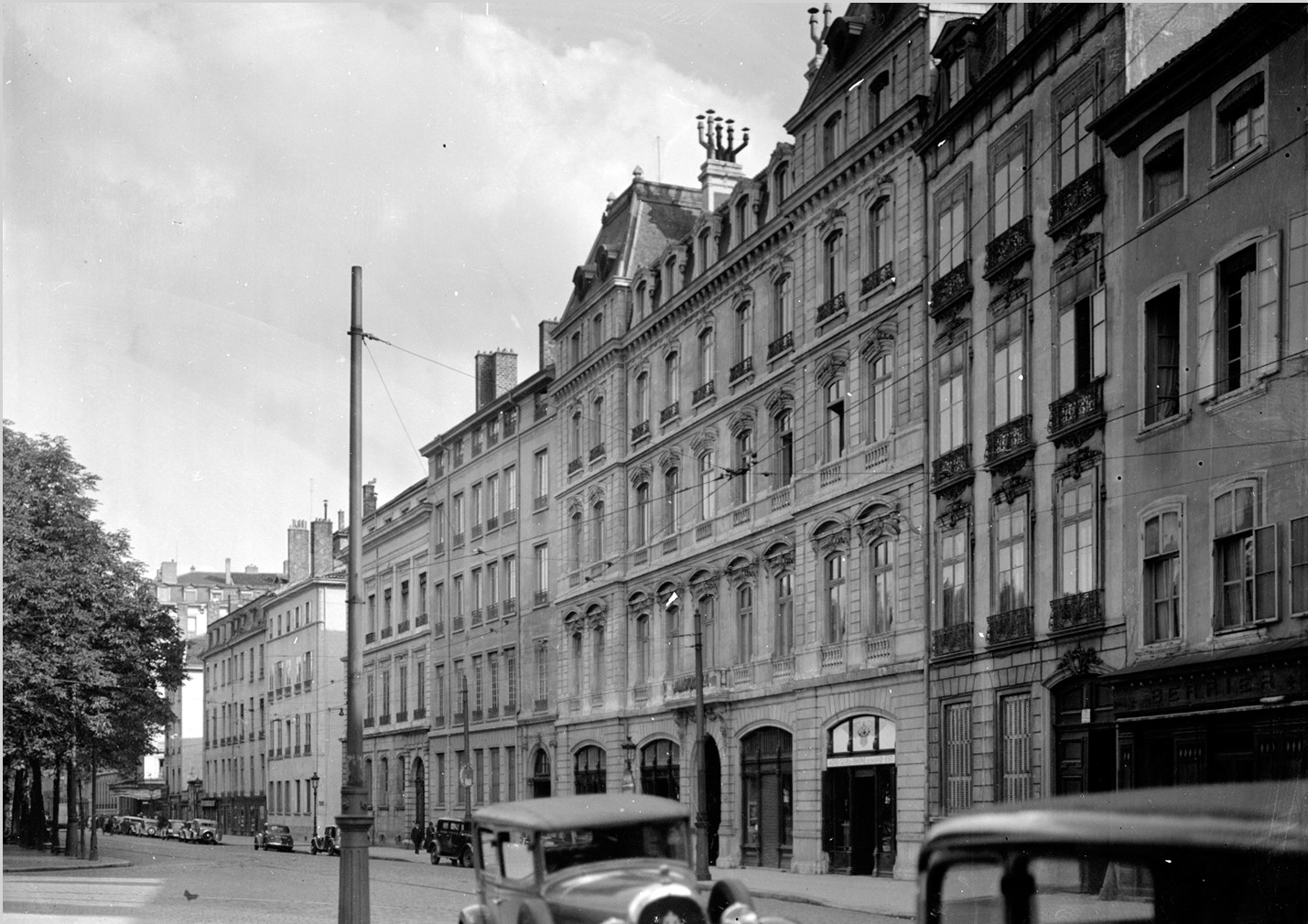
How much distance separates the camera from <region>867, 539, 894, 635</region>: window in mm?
4004

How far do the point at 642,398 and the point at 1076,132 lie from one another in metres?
1.62

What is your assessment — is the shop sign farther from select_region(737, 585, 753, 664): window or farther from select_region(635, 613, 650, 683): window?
select_region(635, 613, 650, 683): window

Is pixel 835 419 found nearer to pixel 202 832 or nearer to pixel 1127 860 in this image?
pixel 1127 860

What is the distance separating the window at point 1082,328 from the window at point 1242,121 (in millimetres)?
447

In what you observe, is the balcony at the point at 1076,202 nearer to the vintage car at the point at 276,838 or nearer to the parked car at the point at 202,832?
the vintage car at the point at 276,838

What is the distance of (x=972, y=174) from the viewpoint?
3.82 m

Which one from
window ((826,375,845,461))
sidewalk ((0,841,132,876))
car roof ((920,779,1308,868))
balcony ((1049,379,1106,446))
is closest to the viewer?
car roof ((920,779,1308,868))

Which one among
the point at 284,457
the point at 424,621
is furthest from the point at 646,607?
the point at 284,457

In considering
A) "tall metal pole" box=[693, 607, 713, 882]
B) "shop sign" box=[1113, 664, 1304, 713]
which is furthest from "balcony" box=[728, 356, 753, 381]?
"shop sign" box=[1113, 664, 1304, 713]

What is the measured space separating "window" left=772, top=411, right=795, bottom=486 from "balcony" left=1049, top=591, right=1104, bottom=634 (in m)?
0.93

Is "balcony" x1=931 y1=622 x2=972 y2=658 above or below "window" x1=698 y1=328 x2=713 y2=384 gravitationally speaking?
below

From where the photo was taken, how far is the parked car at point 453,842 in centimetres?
425

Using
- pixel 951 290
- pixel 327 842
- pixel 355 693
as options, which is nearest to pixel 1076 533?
pixel 951 290

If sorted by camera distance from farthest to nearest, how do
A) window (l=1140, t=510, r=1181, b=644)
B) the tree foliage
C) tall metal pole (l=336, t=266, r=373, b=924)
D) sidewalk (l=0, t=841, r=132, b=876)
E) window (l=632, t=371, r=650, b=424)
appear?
the tree foliage, sidewalk (l=0, t=841, r=132, b=876), tall metal pole (l=336, t=266, r=373, b=924), window (l=632, t=371, r=650, b=424), window (l=1140, t=510, r=1181, b=644)
